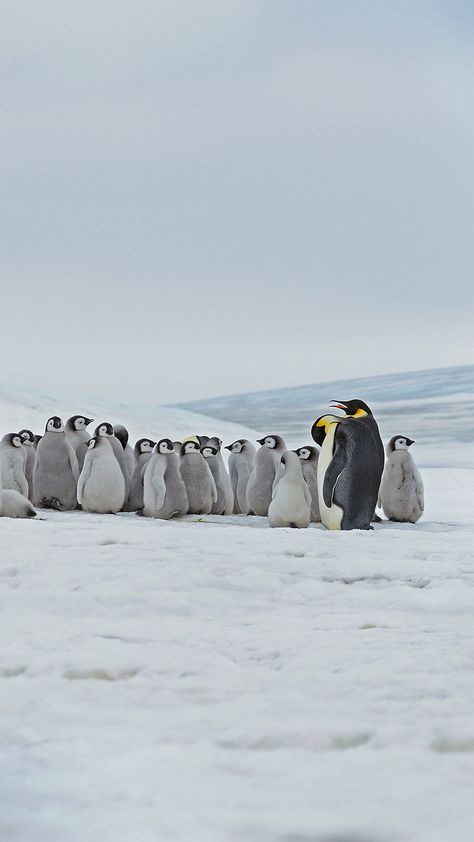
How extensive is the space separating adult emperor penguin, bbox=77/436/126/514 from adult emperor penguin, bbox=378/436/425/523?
2.02m

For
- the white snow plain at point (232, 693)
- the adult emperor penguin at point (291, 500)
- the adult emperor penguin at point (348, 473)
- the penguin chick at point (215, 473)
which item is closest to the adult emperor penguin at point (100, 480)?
the penguin chick at point (215, 473)

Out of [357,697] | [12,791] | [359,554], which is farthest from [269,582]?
[12,791]

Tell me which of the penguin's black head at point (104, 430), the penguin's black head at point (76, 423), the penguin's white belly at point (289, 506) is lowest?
the penguin's white belly at point (289, 506)

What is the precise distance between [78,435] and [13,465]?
0.83 metres

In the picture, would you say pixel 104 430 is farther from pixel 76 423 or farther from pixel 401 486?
pixel 401 486

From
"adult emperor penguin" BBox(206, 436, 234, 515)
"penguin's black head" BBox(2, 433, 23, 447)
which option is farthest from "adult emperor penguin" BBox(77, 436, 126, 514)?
"adult emperor penguin" BBox(206, 436, 234, 515)

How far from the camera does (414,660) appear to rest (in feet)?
8.02

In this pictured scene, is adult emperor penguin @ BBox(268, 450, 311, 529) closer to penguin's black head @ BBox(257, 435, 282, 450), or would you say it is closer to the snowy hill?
penguin's black head @ BBox(257, 435, 282, 450)

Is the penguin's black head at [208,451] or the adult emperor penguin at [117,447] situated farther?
the penguin's black head at [208,451]

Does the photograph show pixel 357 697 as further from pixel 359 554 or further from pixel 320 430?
pixel 320 430

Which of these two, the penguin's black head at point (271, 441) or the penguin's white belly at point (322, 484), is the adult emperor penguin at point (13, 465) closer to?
the penguin's black head at point (271, 441)

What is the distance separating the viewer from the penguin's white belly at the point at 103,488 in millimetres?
6930

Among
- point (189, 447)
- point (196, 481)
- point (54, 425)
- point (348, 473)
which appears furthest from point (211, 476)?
point (348, 473)

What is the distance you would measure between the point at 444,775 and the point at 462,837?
22 cm
